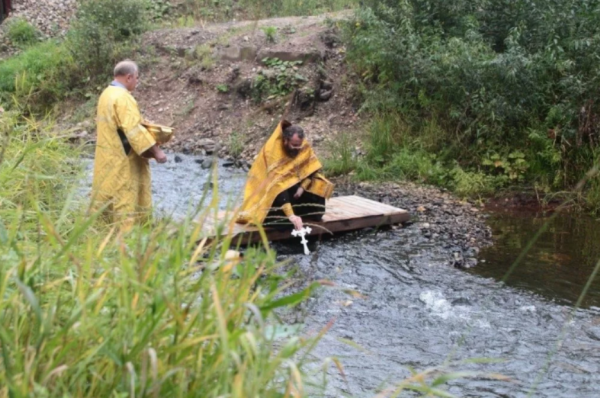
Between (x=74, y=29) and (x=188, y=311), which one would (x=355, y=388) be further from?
(x=74, y=29)

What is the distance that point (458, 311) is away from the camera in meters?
6.55

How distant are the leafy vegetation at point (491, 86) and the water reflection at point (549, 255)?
0.77 meters

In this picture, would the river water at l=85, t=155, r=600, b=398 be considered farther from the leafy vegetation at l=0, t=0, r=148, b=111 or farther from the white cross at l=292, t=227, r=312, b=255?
the leafy vegetation at l=0, t=0, r=148, b=111

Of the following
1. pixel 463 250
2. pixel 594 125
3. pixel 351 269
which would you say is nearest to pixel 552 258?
pixel 463 250

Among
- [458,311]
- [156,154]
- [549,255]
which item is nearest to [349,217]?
[549,255]

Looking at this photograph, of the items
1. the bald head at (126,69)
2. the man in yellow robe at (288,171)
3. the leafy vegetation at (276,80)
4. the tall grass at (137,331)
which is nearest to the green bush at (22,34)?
the leafy vegetation at (276,80)

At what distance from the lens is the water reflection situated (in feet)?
23.6

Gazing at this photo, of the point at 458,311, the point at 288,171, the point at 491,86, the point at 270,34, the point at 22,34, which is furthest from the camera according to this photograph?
the point at 22,34

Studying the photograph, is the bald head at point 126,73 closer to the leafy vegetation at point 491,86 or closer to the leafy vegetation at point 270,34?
the leafy vegetation at point 491,86

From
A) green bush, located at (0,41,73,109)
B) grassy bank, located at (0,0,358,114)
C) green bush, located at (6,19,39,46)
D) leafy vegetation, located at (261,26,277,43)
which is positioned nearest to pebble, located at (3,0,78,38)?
green bush, located at (6,19,39,46)

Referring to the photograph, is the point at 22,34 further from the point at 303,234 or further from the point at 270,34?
the point at 303,234

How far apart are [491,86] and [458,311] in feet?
15.7

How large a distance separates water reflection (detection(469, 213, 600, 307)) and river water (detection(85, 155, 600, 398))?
1 cm

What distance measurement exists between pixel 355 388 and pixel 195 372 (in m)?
2.67
